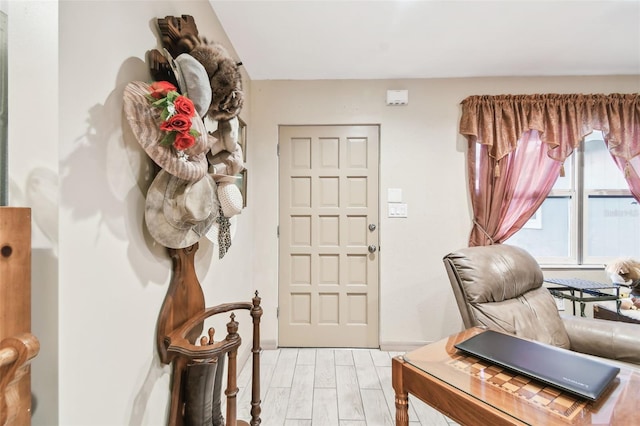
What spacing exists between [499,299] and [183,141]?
180 centimetres

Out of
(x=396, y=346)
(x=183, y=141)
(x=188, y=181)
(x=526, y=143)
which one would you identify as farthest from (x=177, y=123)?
(x=526, y=143)

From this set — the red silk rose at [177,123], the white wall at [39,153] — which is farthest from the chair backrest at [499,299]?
the white wall at [39,153]

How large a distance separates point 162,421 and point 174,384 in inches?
6.6

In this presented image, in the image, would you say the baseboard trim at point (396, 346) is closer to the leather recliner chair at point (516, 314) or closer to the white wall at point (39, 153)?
the leather recliner chair at point (516, 314)

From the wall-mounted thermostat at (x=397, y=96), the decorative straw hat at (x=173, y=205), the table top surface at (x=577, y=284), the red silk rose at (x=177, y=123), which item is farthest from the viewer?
the wall-mounted thermostat at (x=397, y=96)

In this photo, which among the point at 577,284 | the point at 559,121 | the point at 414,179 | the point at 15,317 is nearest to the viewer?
the point at 15,317

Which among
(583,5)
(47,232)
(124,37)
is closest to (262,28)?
(124,37)

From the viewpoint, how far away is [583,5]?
5.73 ft

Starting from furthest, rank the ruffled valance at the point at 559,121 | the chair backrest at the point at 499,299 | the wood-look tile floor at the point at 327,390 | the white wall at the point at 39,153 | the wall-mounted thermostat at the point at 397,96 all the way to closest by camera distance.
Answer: the wall-mounted thermostat at the point at 397,96
the ruffled valance at the point at 559,121
the wood-look tile floor at the point at 327,390
the chair backrest at the point at 499,299
the white wall at the point at 39,153

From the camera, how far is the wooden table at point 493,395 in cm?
74

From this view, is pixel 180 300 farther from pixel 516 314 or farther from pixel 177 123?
pixel 516 314

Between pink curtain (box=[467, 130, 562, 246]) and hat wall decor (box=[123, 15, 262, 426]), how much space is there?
230cm

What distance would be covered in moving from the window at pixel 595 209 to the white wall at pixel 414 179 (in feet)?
0.98

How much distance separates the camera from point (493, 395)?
0.83 metres
